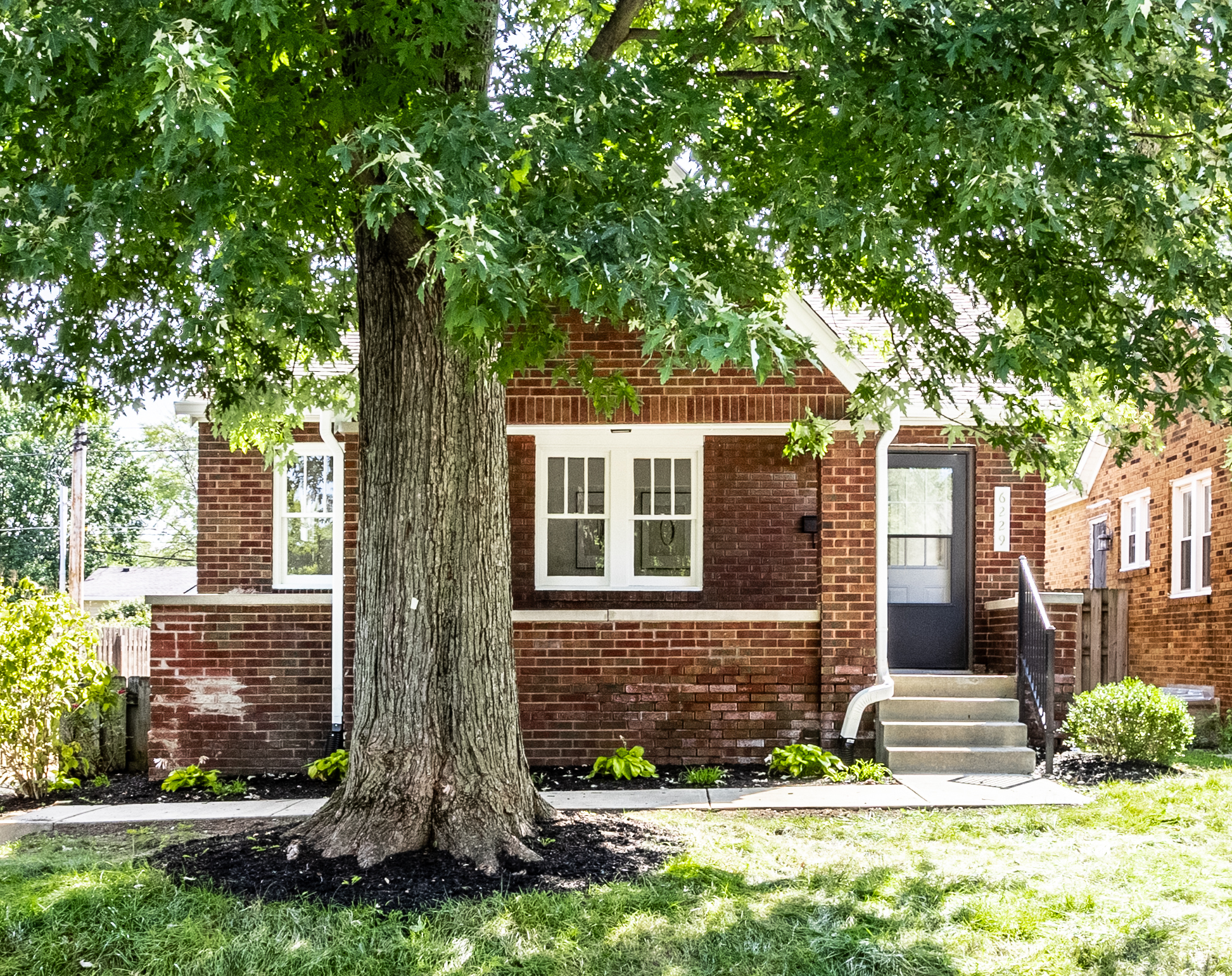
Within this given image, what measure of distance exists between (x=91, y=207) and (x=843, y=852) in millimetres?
5188

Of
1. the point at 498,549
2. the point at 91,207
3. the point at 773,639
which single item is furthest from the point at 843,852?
the point at 91,207

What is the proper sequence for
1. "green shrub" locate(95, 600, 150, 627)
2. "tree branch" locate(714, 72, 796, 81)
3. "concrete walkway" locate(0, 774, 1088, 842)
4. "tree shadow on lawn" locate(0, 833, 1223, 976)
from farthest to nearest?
"green shrub" locate(95, 600, 150, 627)
"concrete walkway" locate(0, 774, 1088, 842)
"tree branch" locate(714, 72, 796, 81)
"tree shadow on lawn" locate(0, 833, 1223, 976)

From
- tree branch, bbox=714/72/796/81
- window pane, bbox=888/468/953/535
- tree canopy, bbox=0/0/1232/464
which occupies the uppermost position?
tree branch, bbox=714/72/796/81

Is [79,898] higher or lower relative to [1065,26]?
lower

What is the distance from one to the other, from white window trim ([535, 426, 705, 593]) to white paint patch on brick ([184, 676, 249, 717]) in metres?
2.86

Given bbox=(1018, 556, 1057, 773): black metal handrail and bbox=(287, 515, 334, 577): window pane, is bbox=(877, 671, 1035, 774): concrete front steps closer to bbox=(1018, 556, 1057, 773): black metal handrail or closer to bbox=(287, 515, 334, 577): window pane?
bbox=(1018, 556, 1057, 773): black metal handrail

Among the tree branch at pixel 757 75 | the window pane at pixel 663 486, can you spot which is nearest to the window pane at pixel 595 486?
the window pane at pixel 663 486

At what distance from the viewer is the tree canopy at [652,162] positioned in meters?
4.27

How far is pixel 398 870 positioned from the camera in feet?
18.9

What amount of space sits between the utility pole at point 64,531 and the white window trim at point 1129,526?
2813 cm

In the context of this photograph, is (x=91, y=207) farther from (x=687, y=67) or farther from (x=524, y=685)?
(x=524, y=685)

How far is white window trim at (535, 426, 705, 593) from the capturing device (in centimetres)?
1066

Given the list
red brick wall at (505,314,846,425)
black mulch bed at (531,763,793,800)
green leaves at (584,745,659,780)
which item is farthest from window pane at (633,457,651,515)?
black mulch bed at (531,763,793,800)

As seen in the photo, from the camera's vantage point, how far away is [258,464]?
1063 centimetres
